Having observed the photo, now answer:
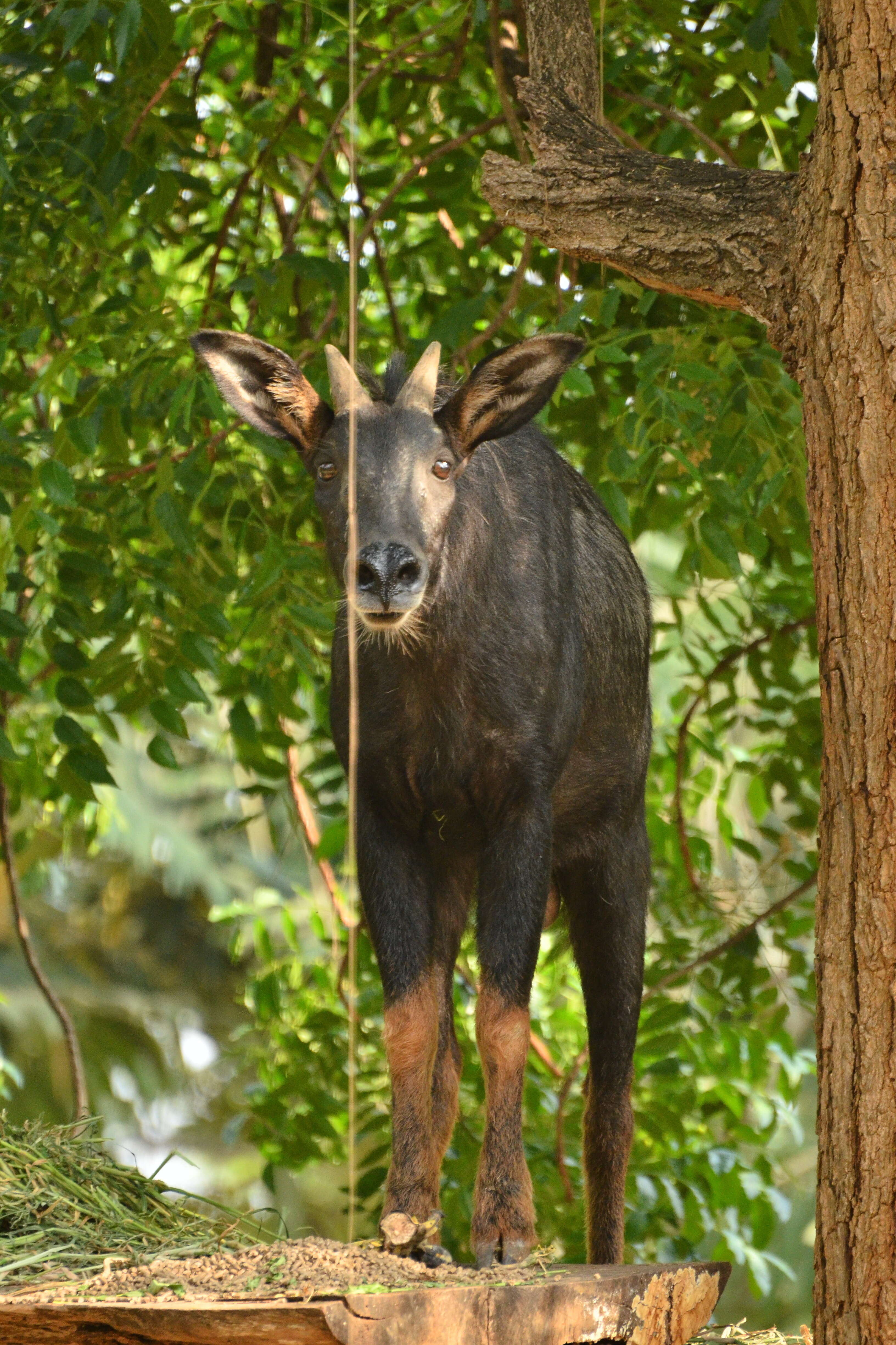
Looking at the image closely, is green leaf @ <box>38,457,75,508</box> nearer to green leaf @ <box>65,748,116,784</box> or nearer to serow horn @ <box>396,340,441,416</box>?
green leaf @ <box>65,748,116,784</box>

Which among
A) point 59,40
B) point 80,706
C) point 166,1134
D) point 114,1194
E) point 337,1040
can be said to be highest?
point 59,40

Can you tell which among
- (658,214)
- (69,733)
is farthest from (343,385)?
(69,733)

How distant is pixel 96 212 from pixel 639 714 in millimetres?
2838

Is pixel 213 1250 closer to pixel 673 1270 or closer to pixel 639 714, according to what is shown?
pixel 673 1270

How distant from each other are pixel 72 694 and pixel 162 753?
392 millimetres

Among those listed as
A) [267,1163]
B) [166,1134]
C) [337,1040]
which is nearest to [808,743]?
[337,1040]

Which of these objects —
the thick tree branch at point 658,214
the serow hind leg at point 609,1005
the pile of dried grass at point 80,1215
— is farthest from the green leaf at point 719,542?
the pile of dried grass at point 80,1215

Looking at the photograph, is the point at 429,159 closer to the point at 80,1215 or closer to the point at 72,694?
the point at 72,694

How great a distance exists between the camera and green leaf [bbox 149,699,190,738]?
17.4 feet

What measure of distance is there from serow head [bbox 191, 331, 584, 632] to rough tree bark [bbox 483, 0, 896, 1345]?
59cm

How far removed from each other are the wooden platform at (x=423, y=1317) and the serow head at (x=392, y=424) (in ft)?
5.33

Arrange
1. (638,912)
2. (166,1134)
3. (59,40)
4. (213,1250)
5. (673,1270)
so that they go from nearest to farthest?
(673,1270)
(213,1250)
(638,912)
(59,40)
(166,1134)

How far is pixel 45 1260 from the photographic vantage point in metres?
3.53

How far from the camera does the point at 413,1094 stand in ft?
14.0
